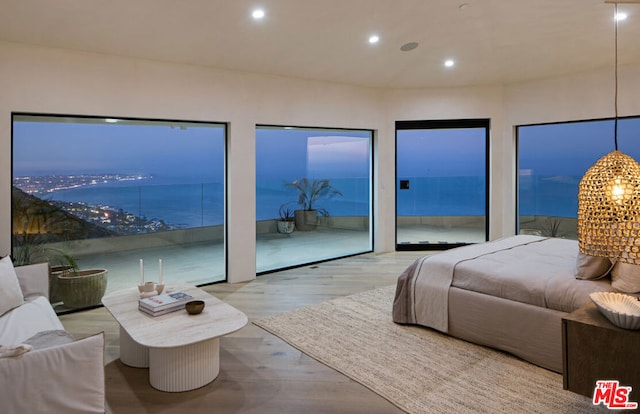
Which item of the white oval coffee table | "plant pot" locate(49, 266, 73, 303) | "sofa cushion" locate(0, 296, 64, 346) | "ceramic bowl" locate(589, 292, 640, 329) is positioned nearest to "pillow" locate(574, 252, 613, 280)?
"ceramic bowl" locate(589, 292, 640, 329)

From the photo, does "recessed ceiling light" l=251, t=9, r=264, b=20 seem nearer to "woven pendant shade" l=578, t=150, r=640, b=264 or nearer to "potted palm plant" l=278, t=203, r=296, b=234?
"potted palm plant" l=278, t=203, r=296, b=234

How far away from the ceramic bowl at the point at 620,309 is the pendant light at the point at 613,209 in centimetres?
26

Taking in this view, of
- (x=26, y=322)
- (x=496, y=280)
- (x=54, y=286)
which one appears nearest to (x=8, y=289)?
(x=26, y=322)

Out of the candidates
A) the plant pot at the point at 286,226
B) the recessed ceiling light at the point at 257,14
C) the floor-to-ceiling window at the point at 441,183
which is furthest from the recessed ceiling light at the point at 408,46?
the plant pot at the point at 286,226

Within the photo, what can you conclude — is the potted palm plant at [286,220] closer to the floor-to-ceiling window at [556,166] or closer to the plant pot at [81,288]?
the plant pot at [81,288]

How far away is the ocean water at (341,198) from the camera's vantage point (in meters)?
4.86

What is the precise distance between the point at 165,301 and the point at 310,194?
11.5 ft

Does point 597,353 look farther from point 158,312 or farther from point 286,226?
point 286,226

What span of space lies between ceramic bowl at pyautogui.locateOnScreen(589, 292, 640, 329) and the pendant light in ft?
0.85

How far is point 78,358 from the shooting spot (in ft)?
6.19

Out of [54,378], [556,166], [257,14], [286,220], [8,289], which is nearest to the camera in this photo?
[54,378]

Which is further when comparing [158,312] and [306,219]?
[306,219]

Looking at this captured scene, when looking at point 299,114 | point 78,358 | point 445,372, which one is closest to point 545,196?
point 299,114

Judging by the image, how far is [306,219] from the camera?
6.36 metres
